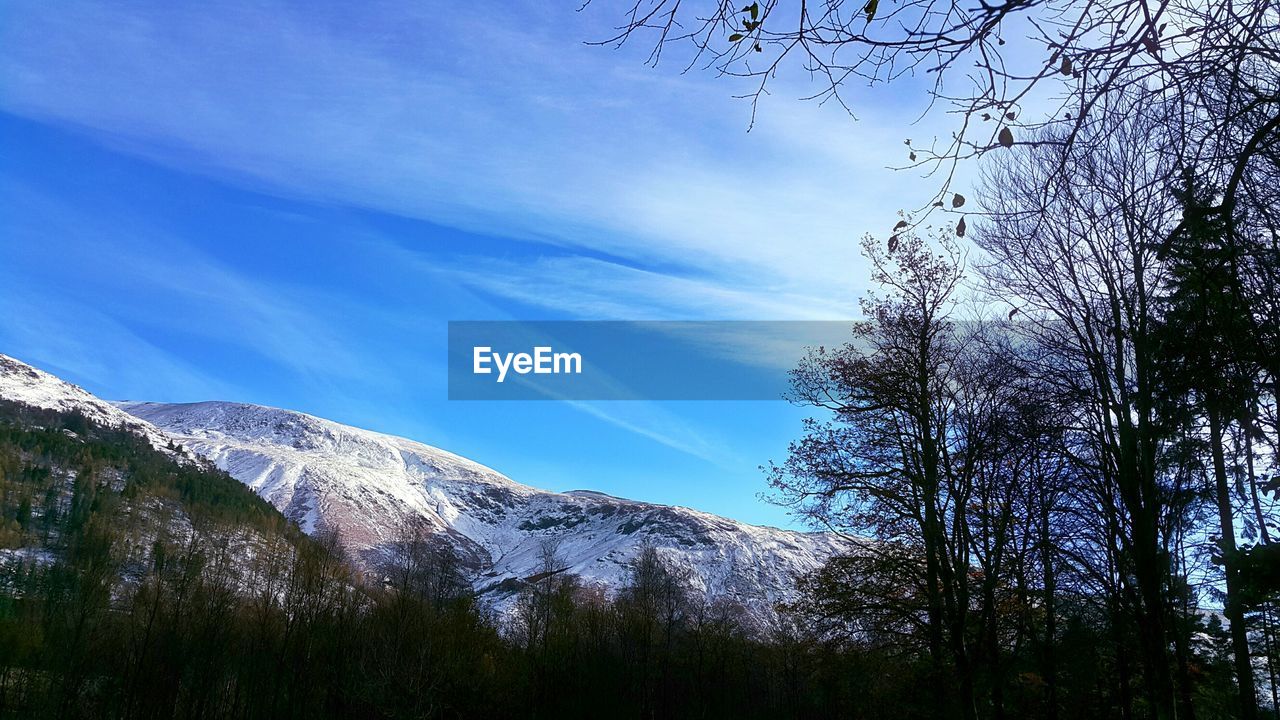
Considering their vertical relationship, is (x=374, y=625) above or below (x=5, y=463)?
below

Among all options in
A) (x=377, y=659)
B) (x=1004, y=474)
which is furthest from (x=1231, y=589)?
(x=377, y=659)

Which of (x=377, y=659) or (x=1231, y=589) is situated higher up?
(x=1231, y=589)

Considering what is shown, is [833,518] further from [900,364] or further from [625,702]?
[625,702]

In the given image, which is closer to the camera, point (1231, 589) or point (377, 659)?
point (1231, 589)

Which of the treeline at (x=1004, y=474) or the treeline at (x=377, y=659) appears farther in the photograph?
the treeline at (x=377, y=659)

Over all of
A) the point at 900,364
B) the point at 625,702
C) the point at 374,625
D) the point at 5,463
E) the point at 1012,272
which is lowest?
the point at 625,702

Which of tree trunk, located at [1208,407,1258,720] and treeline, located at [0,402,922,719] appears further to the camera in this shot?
treeline, located at [0,402,922,719]

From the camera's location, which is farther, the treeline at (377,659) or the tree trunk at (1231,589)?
the treeline at (377,659)

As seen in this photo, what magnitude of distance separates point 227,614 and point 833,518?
1911 inches

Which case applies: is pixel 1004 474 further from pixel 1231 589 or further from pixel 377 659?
pixel 377 659

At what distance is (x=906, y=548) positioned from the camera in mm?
16641

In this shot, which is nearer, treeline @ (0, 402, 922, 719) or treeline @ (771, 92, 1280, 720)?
treeline @ (771, 92, 1280, 720)

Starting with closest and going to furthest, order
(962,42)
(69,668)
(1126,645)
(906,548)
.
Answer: (962,42) → (906,548) → (1126,645) → (69,668)

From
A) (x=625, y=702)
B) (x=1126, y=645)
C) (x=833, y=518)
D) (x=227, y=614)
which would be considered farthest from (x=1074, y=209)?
(x=227, y=614)
